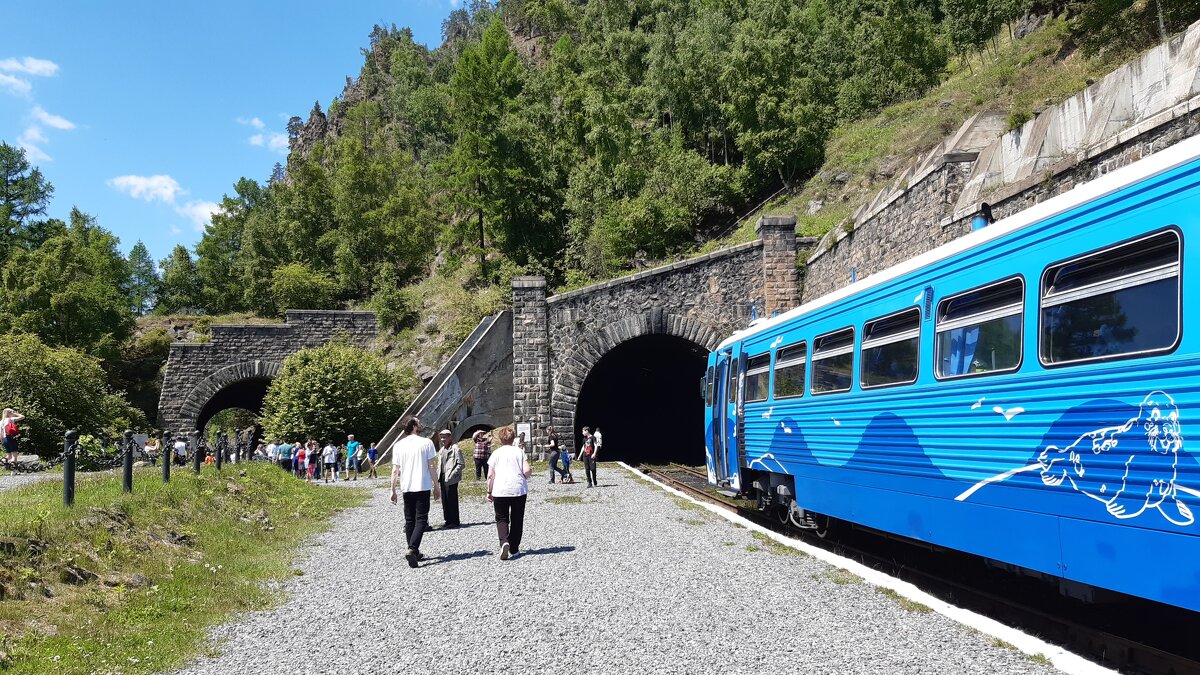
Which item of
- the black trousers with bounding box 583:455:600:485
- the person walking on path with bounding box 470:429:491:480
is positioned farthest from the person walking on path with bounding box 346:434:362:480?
the black trousers with bounding box 583:455:600:485

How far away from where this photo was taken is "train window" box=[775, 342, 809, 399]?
33.4ft

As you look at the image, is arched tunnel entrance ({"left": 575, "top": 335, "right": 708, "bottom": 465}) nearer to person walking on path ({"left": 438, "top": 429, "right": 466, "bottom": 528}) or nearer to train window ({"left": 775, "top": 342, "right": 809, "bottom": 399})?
person walking on path ({"left": 438, "top": 429, "right": 466, "bottom": 528})

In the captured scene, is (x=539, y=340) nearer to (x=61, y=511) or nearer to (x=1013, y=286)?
(x=61, y=511)

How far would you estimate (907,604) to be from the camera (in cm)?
663

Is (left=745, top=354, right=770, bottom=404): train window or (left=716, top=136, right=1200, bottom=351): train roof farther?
(left=745, top=354, right=770, bottom=404): train window

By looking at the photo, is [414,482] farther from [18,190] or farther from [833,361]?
[18,190]

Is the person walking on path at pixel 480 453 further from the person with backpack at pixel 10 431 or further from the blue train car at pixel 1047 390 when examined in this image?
the blue train car at pixel 1047 390

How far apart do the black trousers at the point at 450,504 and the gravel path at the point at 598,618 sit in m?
2.13

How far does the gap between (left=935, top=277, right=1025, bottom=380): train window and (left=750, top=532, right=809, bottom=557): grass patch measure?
126 inches

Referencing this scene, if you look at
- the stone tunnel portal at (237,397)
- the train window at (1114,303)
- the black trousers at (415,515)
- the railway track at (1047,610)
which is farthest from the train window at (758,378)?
the stone tunnel portal at (237,397)

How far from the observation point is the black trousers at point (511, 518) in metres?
9.88

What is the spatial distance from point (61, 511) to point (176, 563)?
139cm

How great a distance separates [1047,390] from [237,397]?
4512cm

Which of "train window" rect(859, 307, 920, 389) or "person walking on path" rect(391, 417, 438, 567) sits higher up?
"train window" rect(859, 307, 920, 389)
